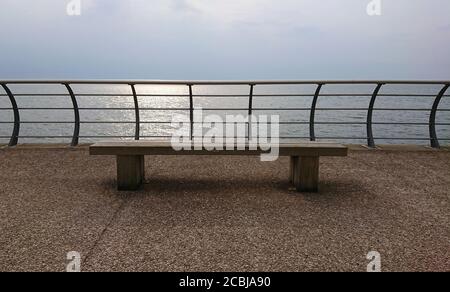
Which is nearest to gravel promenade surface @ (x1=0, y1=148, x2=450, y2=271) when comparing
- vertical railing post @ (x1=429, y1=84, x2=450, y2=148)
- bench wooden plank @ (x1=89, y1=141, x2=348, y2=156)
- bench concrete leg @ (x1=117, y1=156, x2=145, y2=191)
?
bench concrete leg @ (x1=117, y1=156, x2=145, y2=191)

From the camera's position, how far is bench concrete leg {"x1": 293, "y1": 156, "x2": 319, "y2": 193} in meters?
4.15

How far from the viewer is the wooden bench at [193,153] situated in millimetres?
3994

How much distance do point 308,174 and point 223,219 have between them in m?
1.29

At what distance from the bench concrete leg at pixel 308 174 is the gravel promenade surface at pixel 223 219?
5.4 inches

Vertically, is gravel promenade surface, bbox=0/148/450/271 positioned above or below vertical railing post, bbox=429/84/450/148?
below

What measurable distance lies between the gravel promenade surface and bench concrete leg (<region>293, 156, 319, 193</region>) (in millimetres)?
137

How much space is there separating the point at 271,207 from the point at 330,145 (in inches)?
40.8

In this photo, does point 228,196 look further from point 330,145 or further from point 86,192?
point 86,192

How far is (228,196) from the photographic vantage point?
4.02 metres

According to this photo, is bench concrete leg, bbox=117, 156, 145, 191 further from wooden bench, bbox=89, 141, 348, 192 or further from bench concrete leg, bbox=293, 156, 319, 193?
bench concrete leg, bbox=293, 156, 319, 193

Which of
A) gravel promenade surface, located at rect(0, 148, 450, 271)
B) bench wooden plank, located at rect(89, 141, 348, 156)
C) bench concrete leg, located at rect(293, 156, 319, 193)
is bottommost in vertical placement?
gravel promenade surface, located at rect(0, 148, 450, 271)

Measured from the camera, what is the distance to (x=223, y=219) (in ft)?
11.0

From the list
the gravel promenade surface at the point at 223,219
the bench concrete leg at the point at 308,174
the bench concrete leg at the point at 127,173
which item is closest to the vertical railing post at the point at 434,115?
the gravel promenade surface at the point at 223,219

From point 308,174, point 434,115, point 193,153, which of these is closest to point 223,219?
point 193,153
